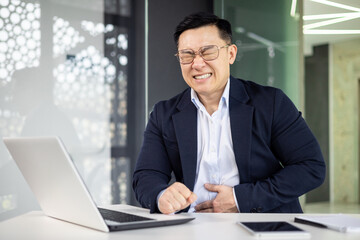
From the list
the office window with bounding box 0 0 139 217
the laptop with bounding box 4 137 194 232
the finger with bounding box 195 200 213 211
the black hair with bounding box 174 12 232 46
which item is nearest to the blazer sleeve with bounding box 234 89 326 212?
the finger with bounding box 195 200 213 211

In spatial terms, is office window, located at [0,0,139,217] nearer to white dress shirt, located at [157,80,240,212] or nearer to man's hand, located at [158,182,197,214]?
white dress shirt, located at [157,80,240,212]

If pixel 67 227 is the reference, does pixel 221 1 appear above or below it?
above

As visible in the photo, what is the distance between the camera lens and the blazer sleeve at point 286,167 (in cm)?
181

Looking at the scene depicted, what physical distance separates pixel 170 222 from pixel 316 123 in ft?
26.5

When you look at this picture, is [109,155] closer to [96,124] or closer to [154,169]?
[96,124]

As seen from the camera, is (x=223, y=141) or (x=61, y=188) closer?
(x=61, y=188)

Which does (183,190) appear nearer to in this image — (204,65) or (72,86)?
(204,65)

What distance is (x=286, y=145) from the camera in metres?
1.97

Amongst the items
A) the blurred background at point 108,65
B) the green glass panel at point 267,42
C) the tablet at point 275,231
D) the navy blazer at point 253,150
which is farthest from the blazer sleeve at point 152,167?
the green glass panel at point 267,42

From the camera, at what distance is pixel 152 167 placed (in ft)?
6.59

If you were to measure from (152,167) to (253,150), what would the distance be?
0.43m

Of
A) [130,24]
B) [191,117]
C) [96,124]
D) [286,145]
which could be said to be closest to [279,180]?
[286,145]

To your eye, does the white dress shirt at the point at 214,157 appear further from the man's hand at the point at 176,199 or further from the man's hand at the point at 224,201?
the man's hand at the point at 176,199

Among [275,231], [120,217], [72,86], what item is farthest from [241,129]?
[72,86]
